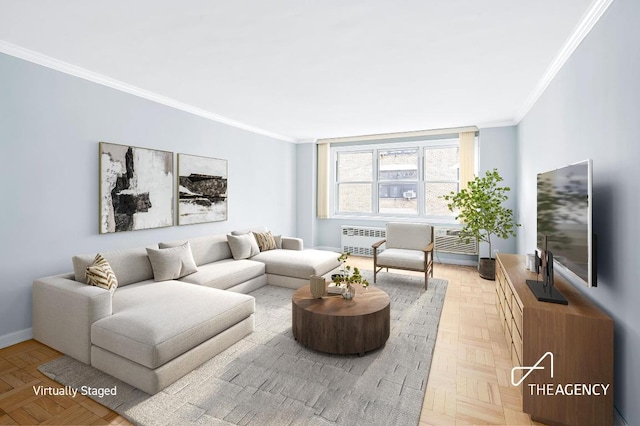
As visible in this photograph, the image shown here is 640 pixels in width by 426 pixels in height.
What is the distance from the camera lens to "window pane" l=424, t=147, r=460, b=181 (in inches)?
245

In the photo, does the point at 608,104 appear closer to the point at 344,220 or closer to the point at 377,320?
the point at 377,320

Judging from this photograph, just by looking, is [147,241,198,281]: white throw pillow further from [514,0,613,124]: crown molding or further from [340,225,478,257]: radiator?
[514,0,613,124]: crown molding

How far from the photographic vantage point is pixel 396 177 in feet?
22.2

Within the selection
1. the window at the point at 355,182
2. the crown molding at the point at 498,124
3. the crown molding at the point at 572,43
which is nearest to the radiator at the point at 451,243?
A: the window at the point at 355,182

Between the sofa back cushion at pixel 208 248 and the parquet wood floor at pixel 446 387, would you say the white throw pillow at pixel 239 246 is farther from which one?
the parquet wood floor at pixel 446 387

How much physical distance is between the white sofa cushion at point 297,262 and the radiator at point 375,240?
1.90m

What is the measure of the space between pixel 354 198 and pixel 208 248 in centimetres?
388

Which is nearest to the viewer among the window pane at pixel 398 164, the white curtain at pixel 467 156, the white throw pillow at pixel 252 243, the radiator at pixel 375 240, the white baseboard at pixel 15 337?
the white baseboard at pixel 15 337

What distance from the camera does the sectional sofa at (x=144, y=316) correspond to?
2.18m

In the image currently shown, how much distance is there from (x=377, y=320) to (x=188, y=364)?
158 cm

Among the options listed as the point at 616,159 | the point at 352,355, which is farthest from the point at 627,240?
the point at 352,355

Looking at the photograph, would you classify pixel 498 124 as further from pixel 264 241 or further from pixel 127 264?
pixel 127 264

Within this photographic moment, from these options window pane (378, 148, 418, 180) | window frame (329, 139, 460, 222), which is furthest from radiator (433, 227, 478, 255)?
window pane (378, 148, 418, 180)

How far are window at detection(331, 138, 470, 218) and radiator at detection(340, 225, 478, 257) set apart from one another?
0.47 meters
